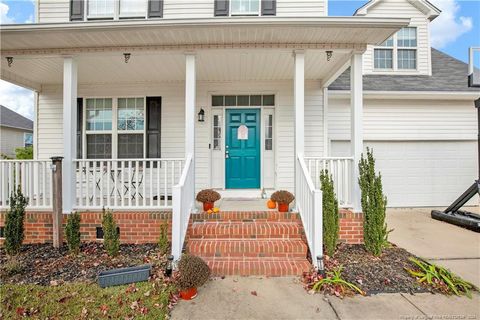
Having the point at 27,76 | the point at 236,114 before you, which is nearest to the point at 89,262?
the point at 236,114

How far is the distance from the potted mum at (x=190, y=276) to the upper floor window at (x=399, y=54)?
761cm

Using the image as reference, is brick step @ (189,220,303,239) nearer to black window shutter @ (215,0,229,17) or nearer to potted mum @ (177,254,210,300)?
potted mum @ (177,254,210,300)

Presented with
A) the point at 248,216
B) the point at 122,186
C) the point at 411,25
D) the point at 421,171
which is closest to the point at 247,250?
the point at 248,216

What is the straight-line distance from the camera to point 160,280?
3207mm

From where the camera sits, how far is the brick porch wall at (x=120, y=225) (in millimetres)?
4359

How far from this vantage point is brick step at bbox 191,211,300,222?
170 inches

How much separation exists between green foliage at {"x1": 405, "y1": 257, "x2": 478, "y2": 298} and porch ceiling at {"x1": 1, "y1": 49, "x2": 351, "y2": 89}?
10.9ft

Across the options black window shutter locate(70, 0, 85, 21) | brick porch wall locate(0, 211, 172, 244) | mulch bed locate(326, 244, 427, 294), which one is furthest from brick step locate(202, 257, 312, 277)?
black window shutter locate(70, 0, 85, 21)

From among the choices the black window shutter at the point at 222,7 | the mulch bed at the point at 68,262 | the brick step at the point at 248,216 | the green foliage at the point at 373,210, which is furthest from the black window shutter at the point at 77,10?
the green foliage at the point at 373,210

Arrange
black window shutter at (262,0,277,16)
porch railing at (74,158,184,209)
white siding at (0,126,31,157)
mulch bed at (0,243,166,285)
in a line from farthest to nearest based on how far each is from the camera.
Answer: white siding at (0,126,31,157)
black window shutter at (262,0,277,16)
porch railing at (74,158,184,209)
mulch bed at (0,243,166,285)

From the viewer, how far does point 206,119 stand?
6227mm

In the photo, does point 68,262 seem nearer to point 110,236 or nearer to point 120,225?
point 110,236

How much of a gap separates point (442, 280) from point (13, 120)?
22592 millimetres

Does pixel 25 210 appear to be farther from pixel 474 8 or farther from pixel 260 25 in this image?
pixel 474 8
